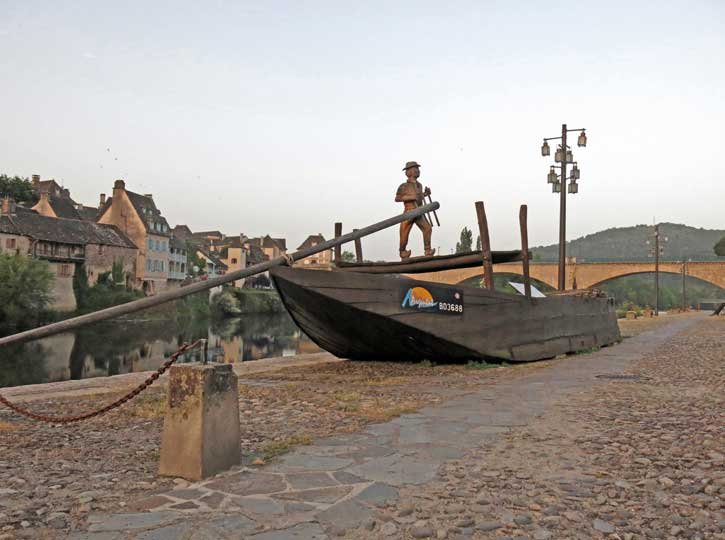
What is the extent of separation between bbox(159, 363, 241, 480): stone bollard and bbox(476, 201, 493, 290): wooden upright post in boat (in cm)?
748

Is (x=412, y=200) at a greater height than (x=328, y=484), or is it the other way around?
(x=412, y=200)

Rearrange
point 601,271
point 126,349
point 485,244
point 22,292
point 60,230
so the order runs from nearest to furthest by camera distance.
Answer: point 485,244 < point 126,349 < point 22,292 < point 60,230 < point 601,271

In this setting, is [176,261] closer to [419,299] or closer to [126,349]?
[126,349]

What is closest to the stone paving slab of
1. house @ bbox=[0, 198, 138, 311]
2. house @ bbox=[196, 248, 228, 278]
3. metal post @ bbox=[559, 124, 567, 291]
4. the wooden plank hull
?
the wooden plank hull

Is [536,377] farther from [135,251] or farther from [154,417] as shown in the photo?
[135,251]

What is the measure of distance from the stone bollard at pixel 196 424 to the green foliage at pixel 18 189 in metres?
65.1

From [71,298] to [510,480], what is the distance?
53.7 metres

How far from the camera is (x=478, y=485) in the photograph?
12.5 feet

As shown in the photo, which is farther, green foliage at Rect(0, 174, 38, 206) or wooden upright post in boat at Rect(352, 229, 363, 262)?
green foliage at Rect(0, 174, 38, 206)

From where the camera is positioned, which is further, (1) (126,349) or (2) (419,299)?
(1) (126,349)

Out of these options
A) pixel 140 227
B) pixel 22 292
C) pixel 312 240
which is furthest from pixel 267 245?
pixel 22 292

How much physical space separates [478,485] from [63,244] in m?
55.7

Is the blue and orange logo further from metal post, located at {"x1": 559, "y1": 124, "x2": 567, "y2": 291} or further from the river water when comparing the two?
the river water

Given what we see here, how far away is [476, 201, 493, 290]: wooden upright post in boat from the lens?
429 inches
